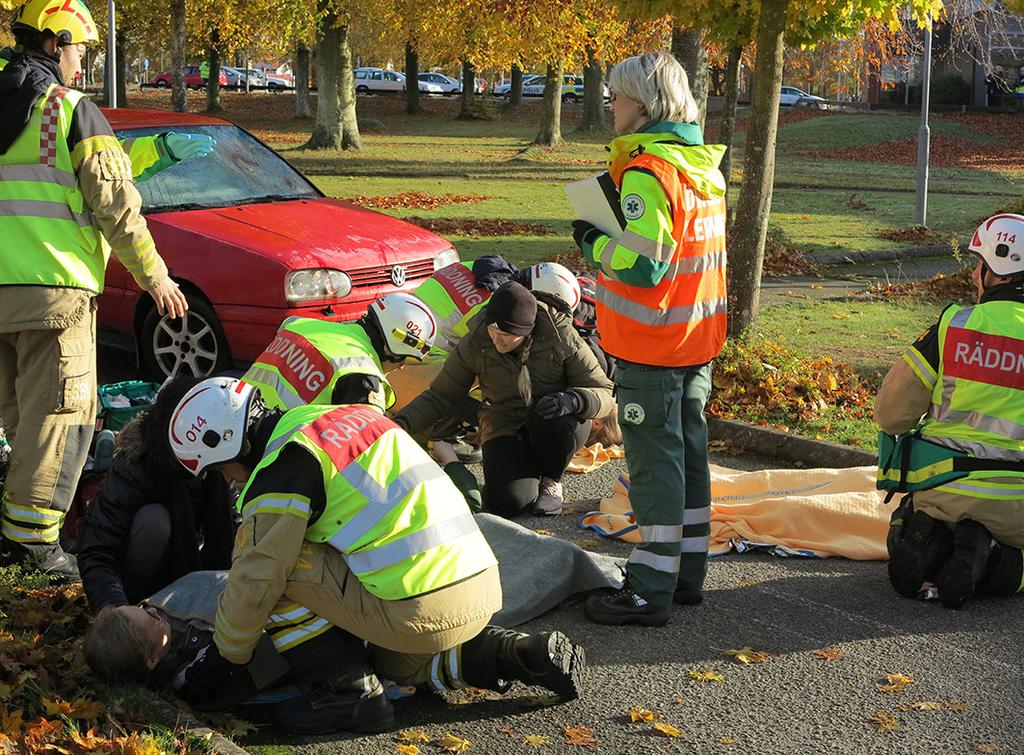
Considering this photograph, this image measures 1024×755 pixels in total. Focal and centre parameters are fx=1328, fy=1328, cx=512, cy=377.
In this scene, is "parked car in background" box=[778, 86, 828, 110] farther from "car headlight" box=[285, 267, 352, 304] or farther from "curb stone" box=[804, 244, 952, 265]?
"car headlight" box=[285, 267, 352, 304]

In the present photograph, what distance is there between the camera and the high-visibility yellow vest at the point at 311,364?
6031 millimetres

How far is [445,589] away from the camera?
14.0 feet

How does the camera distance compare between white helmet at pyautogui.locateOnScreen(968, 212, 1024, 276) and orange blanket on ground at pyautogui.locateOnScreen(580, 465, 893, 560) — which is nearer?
white helmet at pyautogui.locateOnScreen(968, 212, 1024, 276)

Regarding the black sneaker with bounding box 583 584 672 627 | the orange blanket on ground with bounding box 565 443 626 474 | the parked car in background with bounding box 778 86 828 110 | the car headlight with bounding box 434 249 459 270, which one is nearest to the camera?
the black sneaker with bounding box 583 584 672 627

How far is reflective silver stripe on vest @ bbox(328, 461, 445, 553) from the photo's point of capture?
4.12m

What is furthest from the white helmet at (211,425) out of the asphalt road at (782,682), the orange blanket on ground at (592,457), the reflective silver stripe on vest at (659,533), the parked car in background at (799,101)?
the parked car in background at (799,101)

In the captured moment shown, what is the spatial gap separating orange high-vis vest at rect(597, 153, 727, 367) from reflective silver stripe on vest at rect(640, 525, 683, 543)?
A: 26.4 inches

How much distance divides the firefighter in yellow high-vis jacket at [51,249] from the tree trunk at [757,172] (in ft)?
16.8

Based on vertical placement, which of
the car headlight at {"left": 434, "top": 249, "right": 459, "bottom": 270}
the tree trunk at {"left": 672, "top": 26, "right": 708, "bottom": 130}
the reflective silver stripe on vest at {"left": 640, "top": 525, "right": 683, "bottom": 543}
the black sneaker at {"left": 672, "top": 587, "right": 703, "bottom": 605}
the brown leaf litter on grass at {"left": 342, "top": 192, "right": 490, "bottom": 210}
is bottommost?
the black sneaker at {"left": 672, "top": 587, "right": 703, "bottom": 605}

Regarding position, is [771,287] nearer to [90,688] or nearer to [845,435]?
[845,435]

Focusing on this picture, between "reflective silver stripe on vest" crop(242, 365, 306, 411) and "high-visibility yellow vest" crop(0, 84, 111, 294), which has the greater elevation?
"high-visibility yellow vest" crop(0, 84, 111, 294)

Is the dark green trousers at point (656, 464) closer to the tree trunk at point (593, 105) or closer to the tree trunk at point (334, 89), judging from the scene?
the tree trunk at point (334, 89)

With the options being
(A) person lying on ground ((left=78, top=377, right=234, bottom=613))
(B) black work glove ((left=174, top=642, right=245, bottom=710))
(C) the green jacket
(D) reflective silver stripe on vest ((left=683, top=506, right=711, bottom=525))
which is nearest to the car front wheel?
(C) the green jacket

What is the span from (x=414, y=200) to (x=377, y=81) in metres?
47.1
